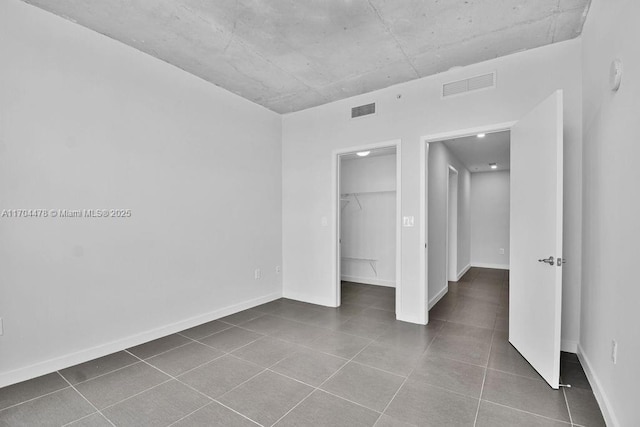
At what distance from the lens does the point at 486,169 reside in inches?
295

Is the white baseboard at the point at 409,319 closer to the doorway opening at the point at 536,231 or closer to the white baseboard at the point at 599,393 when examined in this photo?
the doorway opening at the point at 536,231

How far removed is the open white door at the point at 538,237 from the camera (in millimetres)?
2240

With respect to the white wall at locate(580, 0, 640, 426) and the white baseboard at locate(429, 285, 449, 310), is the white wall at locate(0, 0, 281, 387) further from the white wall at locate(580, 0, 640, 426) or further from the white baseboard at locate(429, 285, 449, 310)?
the white wall at locate(580, 0, 640, 426)

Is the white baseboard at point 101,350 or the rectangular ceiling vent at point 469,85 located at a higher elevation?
the rectangular ceiling vent at point 469,85

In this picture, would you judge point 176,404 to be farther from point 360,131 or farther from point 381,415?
point 360,131

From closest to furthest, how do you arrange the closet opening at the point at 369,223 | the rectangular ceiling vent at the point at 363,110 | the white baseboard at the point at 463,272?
the rectangular ceiling vent at the point at 363,110, the closet opening at the point at 369,223, the white baseboard at the point at 463,272

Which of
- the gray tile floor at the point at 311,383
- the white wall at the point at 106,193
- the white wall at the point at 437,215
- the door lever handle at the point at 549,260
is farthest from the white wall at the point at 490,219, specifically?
the white wall at the point at 106,193

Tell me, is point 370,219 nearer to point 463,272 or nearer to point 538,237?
point 463,272

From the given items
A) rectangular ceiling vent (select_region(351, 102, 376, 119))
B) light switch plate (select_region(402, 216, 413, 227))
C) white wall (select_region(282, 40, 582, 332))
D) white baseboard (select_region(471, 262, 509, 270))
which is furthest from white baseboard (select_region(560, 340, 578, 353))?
white baseboard (select_region(471, 262, 509, 270))

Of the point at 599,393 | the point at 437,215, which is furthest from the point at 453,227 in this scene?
the point at 599,393

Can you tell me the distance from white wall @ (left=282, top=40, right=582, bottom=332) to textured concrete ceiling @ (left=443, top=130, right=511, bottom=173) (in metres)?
0.81

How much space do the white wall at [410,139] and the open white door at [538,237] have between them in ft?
1.29

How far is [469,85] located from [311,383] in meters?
3.31

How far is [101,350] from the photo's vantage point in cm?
270
